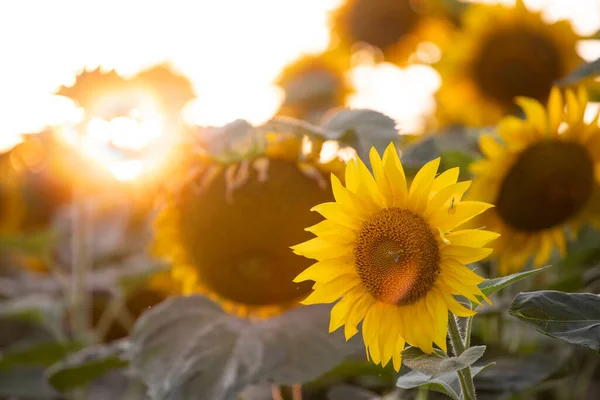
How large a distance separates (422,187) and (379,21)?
8.64ft

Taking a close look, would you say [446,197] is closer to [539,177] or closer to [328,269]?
[328,269]

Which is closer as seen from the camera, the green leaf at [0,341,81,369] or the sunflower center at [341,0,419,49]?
the green leaf at [0,341,81,369]

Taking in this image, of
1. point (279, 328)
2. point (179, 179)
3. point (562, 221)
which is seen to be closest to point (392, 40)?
point (562, 221)

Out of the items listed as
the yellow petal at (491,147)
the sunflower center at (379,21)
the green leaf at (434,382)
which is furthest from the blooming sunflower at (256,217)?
the sunflower center at (379,21)

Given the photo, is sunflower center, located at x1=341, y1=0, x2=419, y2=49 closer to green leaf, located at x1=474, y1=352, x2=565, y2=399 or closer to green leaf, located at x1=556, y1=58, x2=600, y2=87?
green leaf, located at x1=556, y1=58, x2=600, y2=87

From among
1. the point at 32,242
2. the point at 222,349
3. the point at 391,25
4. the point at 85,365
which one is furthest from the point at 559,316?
the point at 391,25

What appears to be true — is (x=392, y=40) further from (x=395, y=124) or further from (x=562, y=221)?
(x=395, y=124)

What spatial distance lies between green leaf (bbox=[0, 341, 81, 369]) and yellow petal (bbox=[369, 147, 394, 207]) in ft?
4.21

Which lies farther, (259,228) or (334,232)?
(259,228)

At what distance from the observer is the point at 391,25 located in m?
3.35

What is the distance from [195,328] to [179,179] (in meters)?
0.35

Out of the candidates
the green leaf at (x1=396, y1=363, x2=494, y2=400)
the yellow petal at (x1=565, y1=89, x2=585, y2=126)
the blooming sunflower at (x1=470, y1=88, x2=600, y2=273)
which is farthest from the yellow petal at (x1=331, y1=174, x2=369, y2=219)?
the yellow petal at (x1=565, y1=89, x2=585, y2=126)

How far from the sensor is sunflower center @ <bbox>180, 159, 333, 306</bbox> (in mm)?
1396

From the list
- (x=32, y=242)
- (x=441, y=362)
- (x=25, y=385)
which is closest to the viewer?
(x=441, y=362)
